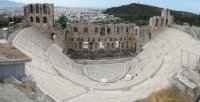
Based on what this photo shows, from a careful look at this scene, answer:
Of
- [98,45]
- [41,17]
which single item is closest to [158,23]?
[98,45]

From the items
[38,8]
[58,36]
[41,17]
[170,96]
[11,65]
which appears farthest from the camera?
[38,8]

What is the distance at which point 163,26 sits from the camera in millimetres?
49250

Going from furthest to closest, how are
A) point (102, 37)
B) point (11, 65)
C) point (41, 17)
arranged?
point (102, 37) → point (41, 17) → point (11, 65)

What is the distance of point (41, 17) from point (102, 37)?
30.9ft

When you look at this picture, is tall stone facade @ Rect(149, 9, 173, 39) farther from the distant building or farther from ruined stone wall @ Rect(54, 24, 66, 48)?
the distant building

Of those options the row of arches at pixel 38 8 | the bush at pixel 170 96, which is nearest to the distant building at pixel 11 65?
the bush at pixel 170 96

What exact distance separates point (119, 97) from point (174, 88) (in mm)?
4684

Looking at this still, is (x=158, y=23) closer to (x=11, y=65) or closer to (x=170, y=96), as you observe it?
(x=170, y=96)

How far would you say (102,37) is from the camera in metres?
51.1

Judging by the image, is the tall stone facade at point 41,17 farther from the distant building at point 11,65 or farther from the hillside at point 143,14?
the hillside at point 143,14

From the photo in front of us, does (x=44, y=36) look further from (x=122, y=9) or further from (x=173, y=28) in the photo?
(x=122, y=9)

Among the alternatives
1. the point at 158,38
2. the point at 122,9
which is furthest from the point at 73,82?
the point at 122,9

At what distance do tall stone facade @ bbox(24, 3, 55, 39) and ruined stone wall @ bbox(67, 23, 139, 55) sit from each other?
4436 mm

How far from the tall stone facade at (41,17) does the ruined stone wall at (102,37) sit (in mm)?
4436
